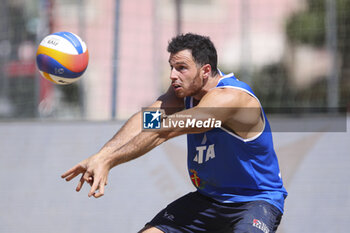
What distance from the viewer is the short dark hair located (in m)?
3.30

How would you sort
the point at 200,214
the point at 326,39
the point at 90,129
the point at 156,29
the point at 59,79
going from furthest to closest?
the point at 156,29 → the point at 326,39 → the point at 90,129 → the point at 59,79 → the point at 200,214

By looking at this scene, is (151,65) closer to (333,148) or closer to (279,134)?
(279,134)

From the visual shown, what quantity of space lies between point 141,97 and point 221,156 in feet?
12.9

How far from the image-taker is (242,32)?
735 cm

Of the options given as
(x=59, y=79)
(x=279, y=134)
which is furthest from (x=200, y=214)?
(x=279, y=134)

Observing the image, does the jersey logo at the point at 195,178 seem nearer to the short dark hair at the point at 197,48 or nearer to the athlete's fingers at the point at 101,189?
the short dark hair at the point at 197,48

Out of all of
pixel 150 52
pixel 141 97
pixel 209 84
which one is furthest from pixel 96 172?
pixel 150 52

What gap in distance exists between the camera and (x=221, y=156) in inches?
130

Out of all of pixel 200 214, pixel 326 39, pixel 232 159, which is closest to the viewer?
pixel 232 159

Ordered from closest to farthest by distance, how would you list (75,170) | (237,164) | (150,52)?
(75,170), (237,164), (150,52)

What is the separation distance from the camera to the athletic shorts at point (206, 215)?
323cm

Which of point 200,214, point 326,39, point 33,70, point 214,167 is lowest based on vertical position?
point 200,214

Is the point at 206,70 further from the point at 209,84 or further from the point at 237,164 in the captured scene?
the point at 237,164

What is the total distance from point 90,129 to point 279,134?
7.58 ft
